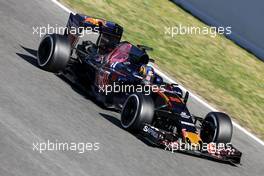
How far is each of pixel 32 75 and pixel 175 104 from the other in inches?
109

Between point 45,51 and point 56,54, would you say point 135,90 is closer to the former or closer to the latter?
point 56,54

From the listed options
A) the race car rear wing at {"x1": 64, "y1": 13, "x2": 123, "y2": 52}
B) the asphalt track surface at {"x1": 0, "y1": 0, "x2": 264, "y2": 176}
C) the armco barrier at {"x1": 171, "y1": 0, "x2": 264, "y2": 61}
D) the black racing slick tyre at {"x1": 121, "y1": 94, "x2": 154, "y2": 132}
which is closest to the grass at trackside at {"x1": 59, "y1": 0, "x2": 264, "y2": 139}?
the armco barrier at {"x1": 171, "y1": 0, "x2": 264, "y2": 61}

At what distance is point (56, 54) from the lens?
1324 cm

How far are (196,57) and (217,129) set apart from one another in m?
6.27

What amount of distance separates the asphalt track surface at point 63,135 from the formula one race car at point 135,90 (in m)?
0.21

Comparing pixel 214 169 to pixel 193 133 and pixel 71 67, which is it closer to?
pixel 193 133

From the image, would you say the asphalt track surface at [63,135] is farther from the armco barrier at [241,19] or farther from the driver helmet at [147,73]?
the armco barrier at [241,19]

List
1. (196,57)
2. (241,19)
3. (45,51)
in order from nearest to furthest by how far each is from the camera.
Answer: (45,51) → (196,57) → (241,19)

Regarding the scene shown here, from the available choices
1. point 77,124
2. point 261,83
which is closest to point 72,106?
point 77,124

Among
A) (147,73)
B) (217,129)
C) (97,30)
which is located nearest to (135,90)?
(147,73)

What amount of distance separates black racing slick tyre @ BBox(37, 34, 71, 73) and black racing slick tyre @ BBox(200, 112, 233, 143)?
2.86 m

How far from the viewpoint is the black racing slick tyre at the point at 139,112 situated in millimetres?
11461

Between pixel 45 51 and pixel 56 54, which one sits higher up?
pixel 56 54

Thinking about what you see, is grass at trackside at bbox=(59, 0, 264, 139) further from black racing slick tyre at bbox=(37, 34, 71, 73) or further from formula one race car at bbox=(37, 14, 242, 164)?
black racing slick tyre at bbox=(37, 34, 71, 73)
